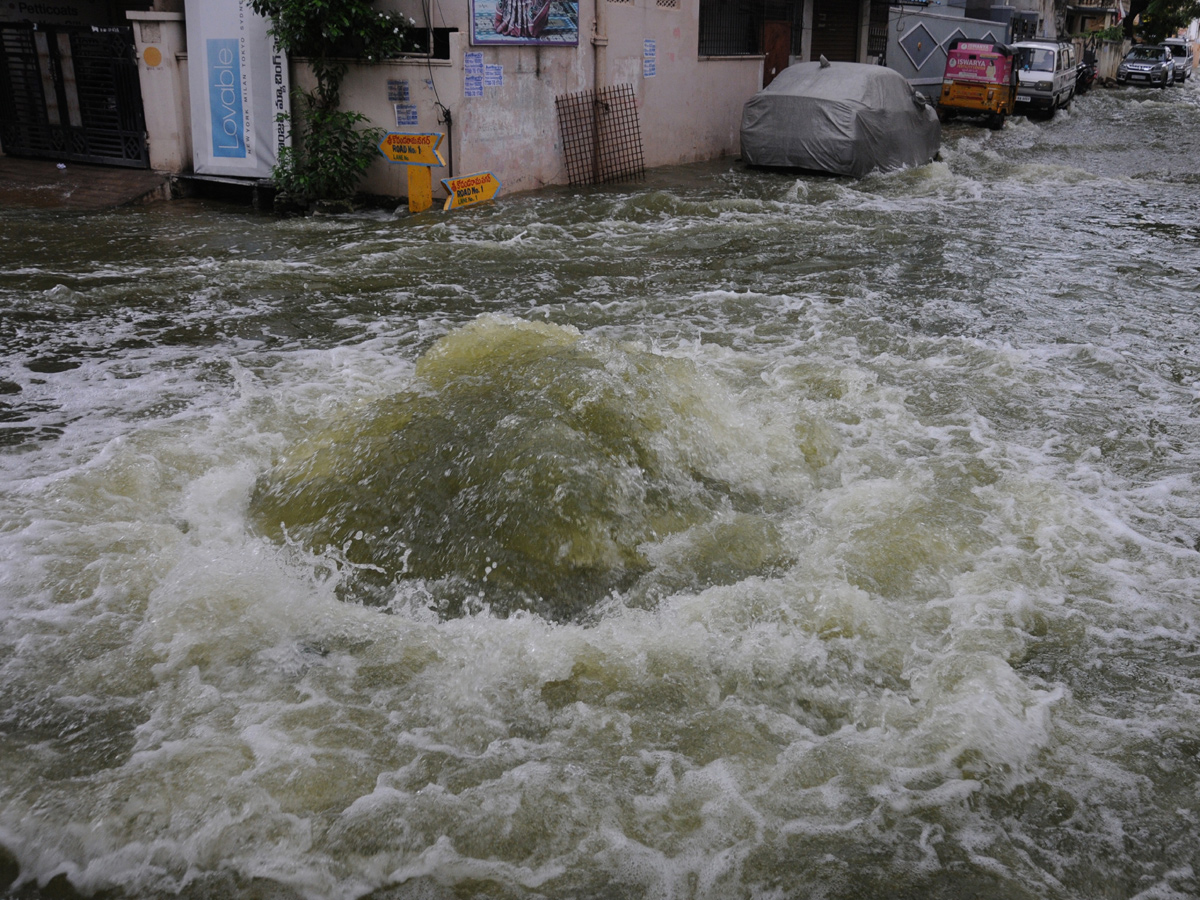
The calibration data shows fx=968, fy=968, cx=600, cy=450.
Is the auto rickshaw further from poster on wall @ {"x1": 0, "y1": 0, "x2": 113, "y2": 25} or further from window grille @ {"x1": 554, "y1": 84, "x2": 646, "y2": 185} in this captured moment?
poster on wall @ {"x1": 0, "y1": 0, "x2": 113, "y2": 25}

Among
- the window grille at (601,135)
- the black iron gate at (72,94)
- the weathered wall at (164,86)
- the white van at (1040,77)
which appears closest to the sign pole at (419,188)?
the window grille at (601,135)

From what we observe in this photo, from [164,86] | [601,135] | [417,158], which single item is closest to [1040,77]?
[601,135]

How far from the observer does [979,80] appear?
70.1 ft

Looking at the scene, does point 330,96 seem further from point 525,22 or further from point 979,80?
point 979,80

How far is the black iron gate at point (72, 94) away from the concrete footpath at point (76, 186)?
0.27m

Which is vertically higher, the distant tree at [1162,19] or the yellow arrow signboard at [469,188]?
the distant tree at [1162,19]

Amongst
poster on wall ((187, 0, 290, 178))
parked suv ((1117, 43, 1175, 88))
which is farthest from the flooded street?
parked suv ((1117, 43, 1175, 88))

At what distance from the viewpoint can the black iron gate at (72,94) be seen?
11.5 m

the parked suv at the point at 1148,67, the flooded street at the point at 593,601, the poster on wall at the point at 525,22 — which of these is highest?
the parked suv at the point at 1148,67

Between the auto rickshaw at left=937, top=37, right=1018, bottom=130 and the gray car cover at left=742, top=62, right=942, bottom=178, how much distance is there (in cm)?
792

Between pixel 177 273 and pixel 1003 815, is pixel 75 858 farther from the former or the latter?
pixel 177 273

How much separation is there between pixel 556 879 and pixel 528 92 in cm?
1078

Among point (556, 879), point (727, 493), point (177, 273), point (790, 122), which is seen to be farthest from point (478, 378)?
point (790, 122)

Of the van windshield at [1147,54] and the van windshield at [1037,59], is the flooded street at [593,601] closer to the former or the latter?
the van windshield at [1037,59]
